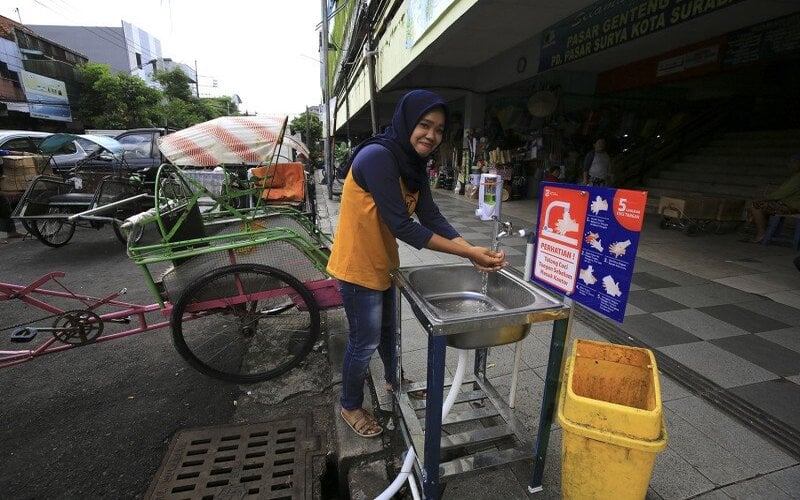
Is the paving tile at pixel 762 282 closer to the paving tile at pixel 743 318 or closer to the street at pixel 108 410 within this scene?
the paving tile at pixel 743 318

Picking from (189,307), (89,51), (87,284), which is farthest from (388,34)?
(89,51)

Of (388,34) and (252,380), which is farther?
(388,34)

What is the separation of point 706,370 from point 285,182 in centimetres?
595

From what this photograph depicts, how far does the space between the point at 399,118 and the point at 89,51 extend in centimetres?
5424

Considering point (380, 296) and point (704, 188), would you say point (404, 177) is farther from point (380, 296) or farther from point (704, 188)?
point (704, 188)

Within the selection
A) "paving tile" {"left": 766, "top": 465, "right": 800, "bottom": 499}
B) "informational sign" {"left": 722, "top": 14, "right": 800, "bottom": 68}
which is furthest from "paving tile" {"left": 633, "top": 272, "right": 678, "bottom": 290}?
"informational sign" {"left": 722, "top": 14, "right": 800, "bottom": 68}

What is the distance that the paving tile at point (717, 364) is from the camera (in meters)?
2.79

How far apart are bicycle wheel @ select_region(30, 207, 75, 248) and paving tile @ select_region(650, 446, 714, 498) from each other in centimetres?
826

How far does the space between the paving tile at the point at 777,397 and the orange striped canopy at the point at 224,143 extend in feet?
13.6

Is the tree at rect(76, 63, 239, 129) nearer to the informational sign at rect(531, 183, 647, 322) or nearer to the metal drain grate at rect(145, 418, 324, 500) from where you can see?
the metal drain grate at rect(145, 418, 324, 500)

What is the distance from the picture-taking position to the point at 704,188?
8.80 m

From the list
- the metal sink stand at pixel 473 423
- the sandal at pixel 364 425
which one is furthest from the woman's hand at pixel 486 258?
the sandal at pixel 364 425

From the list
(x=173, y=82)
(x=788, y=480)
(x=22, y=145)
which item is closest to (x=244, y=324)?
(x=788, y=480)

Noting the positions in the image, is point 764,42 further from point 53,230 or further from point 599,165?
point 53,230
